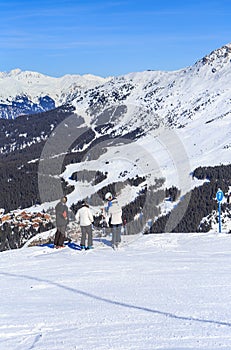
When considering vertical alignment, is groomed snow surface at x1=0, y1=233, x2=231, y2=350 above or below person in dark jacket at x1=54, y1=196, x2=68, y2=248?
below

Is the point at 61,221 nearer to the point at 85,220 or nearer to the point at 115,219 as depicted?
the point at 85,220

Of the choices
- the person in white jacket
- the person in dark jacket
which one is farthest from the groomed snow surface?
the person in dark jacket

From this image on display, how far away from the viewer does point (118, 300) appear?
10688mm

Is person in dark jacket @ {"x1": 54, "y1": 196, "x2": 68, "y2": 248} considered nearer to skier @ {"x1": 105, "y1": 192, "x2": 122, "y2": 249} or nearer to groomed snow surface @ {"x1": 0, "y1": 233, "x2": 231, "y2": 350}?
skier @ {"x1": 105, "y1": 192, "x2": 122, "y2": 249}

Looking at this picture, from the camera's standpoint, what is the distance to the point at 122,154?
650 feet

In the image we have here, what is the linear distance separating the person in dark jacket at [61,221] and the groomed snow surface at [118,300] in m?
2.07

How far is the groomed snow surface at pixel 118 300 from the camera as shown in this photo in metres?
7.86

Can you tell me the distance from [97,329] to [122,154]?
190m

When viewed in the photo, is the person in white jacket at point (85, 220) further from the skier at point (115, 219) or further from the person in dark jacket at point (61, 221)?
the person in dark jacket at point (61, 221)

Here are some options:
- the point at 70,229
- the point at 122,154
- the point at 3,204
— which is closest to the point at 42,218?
the point at 3,204

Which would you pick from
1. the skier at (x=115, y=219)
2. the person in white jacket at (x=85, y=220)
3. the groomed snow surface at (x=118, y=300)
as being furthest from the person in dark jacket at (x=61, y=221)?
the groomed snow surface at (x=118, y=300)

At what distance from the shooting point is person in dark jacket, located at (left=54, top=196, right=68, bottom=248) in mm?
20781

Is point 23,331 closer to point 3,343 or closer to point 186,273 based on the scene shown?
point 3,343

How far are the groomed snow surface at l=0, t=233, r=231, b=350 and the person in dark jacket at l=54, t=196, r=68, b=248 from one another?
2.07 m
